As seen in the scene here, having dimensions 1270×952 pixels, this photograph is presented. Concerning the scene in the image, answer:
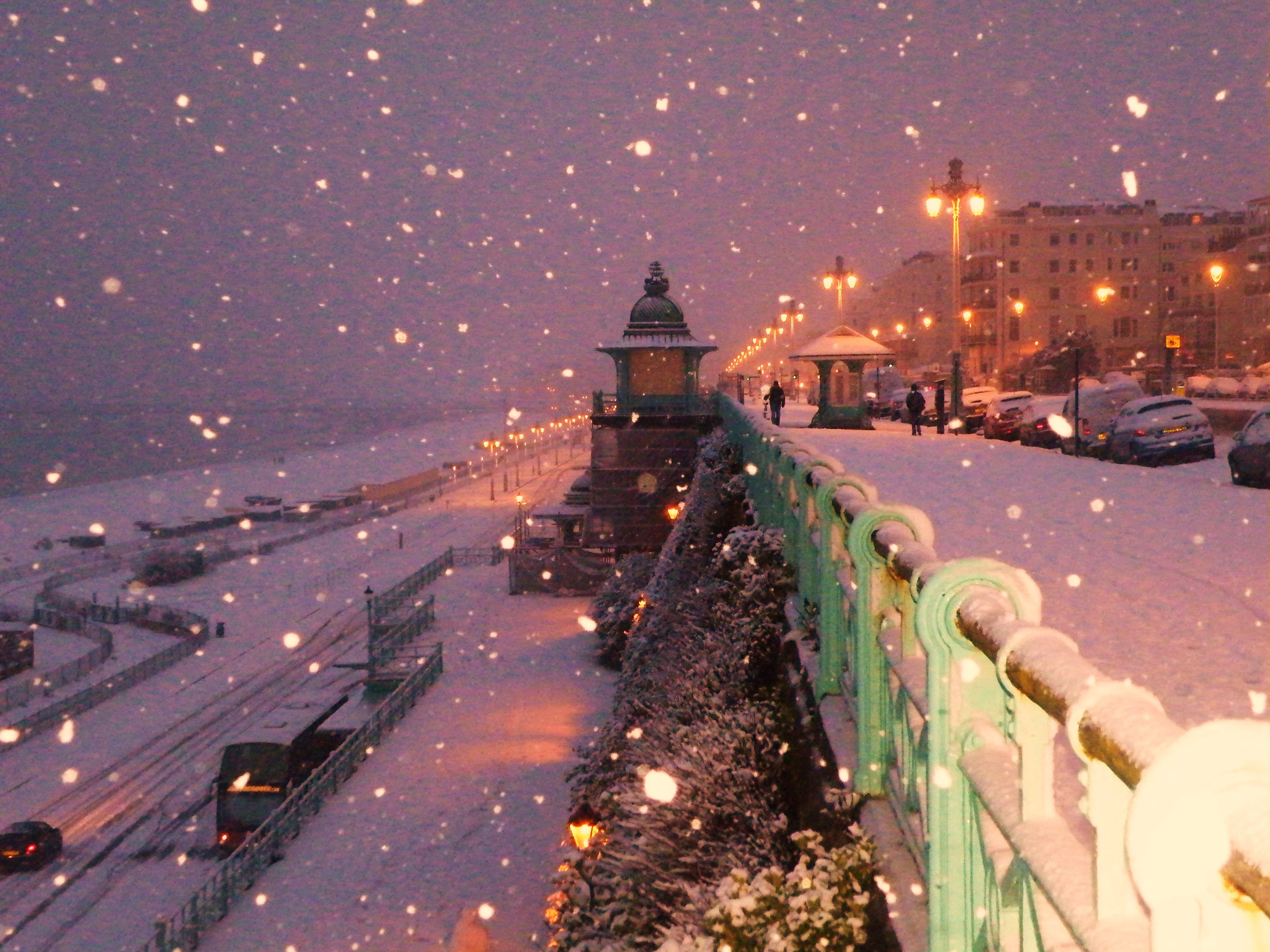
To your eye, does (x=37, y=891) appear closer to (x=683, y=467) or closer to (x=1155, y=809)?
(x=683, y=467)

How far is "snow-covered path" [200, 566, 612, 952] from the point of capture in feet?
48.2

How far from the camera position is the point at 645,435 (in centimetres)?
3759

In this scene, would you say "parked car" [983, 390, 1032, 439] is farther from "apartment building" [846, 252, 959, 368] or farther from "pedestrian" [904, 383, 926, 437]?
"apartment building" [846, 252, 959, 368]

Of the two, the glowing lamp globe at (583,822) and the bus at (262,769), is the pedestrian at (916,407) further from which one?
the glowing lamp globe at (583,822)

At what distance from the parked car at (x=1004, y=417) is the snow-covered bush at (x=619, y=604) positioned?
39.4 feet

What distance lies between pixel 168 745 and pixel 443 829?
705 inches

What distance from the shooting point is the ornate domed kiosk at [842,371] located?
3469 centimetres

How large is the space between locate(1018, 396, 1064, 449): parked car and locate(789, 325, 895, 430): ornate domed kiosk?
15.2ft

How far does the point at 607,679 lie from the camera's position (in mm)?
28016

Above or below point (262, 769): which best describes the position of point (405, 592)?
above

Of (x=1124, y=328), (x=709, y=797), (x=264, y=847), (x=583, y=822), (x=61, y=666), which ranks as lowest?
(x=61, y=666)

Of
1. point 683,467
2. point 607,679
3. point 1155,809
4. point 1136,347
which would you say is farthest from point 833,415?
point 1136,347

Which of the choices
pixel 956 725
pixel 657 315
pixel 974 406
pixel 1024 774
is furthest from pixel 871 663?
pixel 974 406

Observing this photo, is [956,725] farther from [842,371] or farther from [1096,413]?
[842,371]
